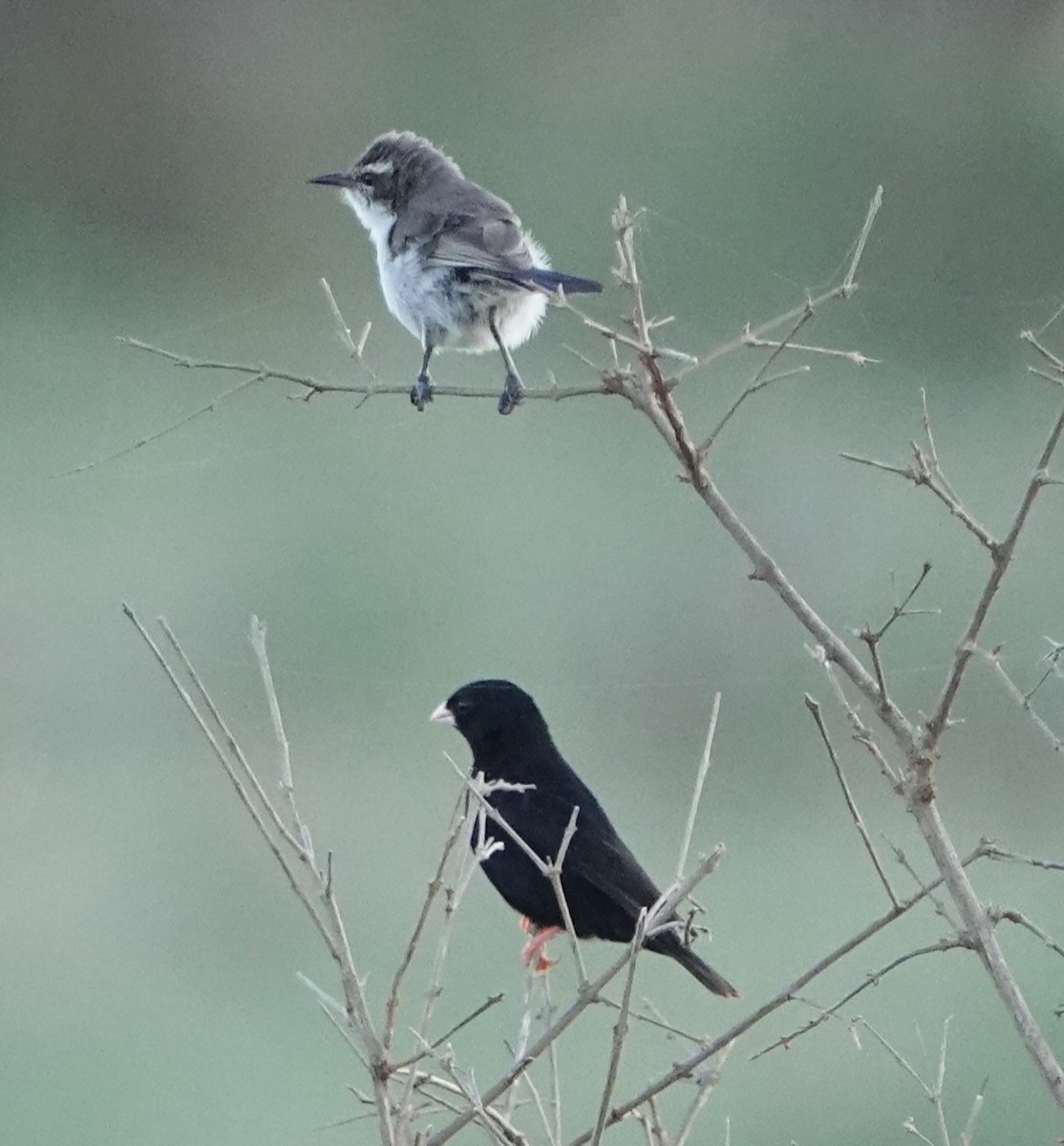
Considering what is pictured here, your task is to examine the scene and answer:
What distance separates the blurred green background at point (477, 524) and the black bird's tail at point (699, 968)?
21.2 inches

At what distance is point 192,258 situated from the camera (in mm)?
2303

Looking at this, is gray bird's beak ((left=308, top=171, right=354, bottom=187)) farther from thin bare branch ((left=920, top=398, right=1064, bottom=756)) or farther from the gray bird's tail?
thin bare branch ((left=920, top=398, right=1064, bottom=756))

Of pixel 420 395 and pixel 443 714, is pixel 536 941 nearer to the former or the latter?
pixel 443 714

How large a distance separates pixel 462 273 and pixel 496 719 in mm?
461

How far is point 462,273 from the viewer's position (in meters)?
1.72

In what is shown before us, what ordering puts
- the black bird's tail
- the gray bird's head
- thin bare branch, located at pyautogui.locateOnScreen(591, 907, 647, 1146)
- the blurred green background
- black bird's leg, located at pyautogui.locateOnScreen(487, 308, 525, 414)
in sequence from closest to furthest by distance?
1. thin bare branch, located at pyautogui.locateOnScreen(591, 907, 647, 1146)
2. the black bird's tail
3. black bird's leg, located at pyautogui.locateOnScreen(487, 308, 525, 414)
4. the gray bird's head
5. the blurred green background

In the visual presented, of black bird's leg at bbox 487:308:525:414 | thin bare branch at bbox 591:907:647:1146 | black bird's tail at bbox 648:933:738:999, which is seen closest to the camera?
thin bare branch at bbox 591:907:647:1146

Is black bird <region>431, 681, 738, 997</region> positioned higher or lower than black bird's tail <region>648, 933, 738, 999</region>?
higher

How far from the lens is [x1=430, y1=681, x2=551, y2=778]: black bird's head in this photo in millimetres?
1684

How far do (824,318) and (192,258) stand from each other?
34.5 inches

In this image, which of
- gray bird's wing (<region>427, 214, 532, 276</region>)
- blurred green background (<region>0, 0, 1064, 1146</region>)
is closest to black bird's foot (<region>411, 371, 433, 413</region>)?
gray bird's wing (<region>427, 214, 532, 276</region>)

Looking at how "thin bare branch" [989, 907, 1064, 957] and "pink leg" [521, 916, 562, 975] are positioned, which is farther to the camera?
"pink leg" [521, 916, 562, 975]

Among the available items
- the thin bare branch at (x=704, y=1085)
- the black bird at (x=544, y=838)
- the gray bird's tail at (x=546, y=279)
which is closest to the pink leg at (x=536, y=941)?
the black bird at (x=544, y=838)

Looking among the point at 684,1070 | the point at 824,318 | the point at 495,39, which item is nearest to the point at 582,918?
the point at 684,1070
